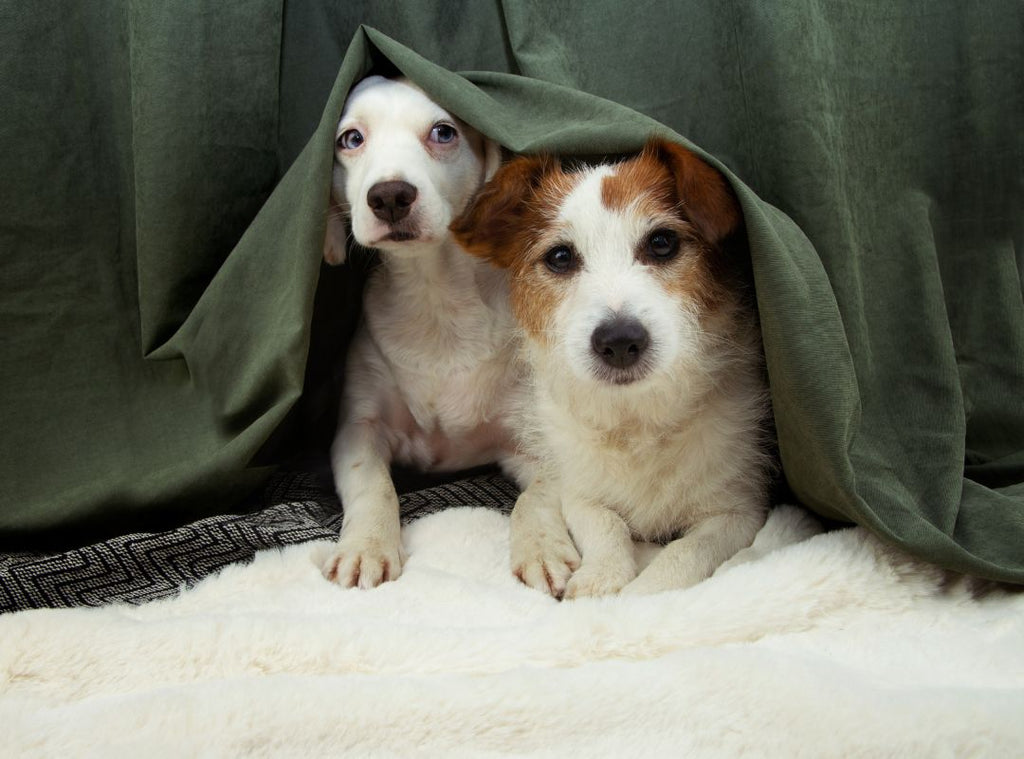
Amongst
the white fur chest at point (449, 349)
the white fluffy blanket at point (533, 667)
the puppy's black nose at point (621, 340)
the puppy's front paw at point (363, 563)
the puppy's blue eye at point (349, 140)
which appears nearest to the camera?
the white fluffy blanket at point (533, 667)

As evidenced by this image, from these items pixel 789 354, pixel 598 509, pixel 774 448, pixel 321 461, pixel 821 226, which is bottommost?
pixel 321 461

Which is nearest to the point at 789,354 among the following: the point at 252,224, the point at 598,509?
the point at 598,509

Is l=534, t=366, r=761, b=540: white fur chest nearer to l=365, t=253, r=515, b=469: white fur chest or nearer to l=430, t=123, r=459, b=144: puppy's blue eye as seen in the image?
l=365, t=253, r=515, b=469: white fur chest

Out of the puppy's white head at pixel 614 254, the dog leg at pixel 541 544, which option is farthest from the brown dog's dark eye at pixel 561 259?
the dog leg at pixel 541 544

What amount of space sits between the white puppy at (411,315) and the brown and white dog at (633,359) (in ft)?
0.51

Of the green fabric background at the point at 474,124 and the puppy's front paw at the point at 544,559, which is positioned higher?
the green fabric background at the point at 474,124

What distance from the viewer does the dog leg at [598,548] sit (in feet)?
5.52

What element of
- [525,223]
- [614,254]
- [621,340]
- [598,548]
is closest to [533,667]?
[598,548]

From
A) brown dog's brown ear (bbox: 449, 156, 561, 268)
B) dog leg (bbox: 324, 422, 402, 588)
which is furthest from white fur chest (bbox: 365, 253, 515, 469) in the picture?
brown dog's brown ear (bbox: 449, 156, 561, 268)

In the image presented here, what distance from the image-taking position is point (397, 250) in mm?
1968

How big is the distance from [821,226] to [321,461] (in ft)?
4.49

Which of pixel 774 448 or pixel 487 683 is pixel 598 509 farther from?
pixel 487 683

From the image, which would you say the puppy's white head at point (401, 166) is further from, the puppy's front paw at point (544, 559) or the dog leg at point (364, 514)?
the puppy's front paw at point (544, 559)

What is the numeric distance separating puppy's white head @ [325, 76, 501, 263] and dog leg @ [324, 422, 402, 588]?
1.47 ft
